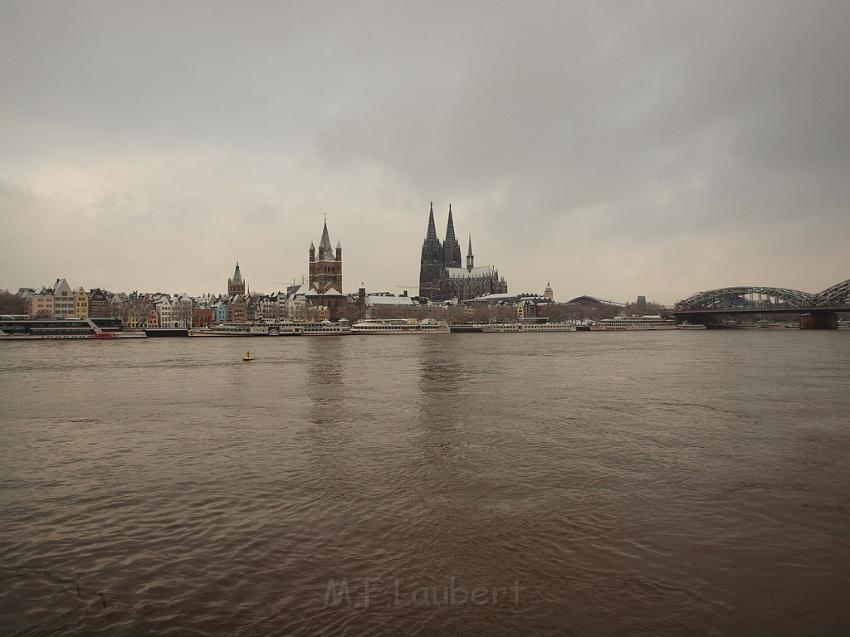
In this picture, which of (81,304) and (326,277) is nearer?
(81,304)

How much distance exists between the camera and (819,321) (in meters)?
Answer: 164

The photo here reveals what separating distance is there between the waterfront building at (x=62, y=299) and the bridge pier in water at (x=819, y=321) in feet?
686

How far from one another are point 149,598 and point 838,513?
41.8 feet

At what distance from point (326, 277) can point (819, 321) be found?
151570 millimetres

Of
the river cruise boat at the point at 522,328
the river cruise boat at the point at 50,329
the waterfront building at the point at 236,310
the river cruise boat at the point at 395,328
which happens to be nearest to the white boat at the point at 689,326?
the river cruise boat at the point at 522,328

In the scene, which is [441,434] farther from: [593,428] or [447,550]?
[447,550]

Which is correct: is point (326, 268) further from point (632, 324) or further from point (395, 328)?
point (632, 324)

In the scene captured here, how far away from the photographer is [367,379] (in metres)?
38.2

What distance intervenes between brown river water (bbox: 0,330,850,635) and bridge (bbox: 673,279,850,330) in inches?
5726

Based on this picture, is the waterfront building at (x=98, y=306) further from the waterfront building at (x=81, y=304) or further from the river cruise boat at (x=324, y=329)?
the river cruise boat at (x=324, y=329)

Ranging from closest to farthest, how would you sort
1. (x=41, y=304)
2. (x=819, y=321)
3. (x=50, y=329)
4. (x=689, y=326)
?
(x=50, y=329), (x=41, y=304), (x=819, y=321), (x=689, y=326)

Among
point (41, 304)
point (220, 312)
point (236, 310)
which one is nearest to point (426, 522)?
point (41, 304)

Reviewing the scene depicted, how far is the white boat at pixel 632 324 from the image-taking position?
173250 mm

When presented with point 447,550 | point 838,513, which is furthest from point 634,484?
point 447,550
